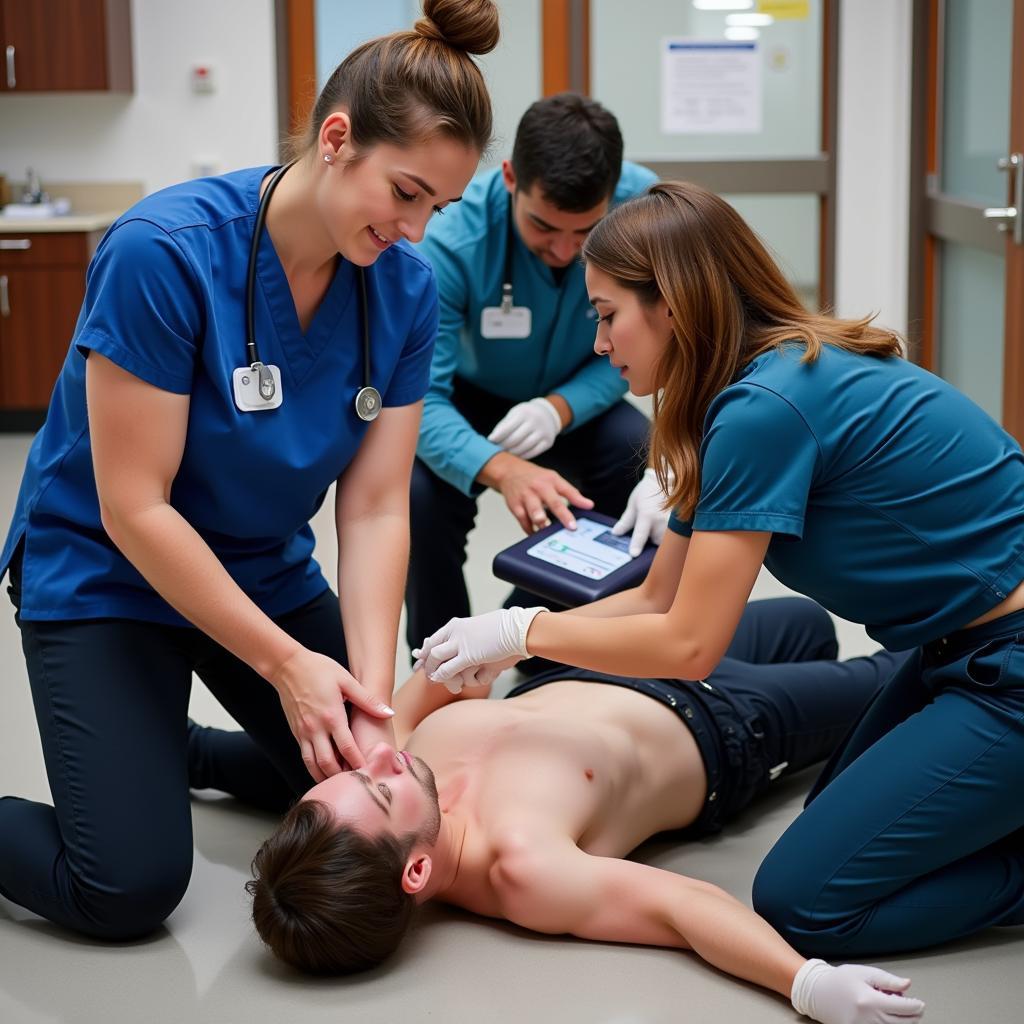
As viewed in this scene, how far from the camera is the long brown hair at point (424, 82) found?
1557mm

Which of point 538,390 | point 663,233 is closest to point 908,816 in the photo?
point 663,233

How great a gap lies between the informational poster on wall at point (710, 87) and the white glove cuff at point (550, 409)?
2.90 m

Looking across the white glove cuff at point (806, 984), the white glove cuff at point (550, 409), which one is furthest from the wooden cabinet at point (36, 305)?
the white glove cuff at point (806, 984)

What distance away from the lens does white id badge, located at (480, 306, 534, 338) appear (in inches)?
105

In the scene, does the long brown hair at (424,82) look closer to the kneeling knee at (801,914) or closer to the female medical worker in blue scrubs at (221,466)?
the female medical worker in blue scrubs at (221,466)

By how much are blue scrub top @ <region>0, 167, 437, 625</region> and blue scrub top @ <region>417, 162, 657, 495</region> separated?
0.73 m

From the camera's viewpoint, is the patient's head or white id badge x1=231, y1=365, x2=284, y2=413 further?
white id badge x1=231, y1=365, x2=284, y2=413

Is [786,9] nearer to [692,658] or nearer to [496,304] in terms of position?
[496,304]

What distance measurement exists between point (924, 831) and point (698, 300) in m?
0.66

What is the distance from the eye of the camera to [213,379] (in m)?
1.66

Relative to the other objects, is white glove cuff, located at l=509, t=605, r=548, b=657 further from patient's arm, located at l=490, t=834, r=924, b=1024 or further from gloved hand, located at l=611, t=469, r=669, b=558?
gloved hand, located at l=611, t=469, r=669, b=558

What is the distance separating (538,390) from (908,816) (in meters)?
1.40

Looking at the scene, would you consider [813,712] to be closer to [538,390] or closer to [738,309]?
[738,309]

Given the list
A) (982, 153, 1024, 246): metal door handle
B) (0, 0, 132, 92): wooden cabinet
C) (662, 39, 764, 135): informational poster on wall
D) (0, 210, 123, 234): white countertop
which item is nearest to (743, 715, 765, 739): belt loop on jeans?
(982, 153, 1024, 246): metal door handle
